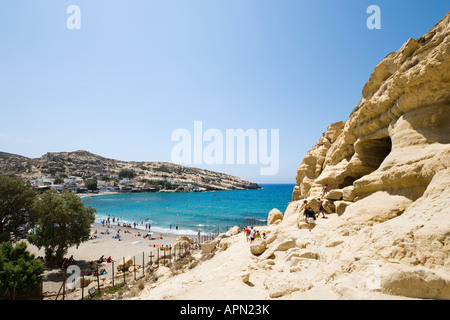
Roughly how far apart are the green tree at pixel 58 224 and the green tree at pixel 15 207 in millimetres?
4090

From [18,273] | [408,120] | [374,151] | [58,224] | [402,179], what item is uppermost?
[408,120]

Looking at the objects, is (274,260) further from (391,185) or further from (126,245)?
(126,245)

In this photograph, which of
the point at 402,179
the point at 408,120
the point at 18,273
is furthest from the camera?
the point at 18,273

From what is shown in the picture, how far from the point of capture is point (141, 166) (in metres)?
183

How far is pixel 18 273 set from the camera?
12.2 metres

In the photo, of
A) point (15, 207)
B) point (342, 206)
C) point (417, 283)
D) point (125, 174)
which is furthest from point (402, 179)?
point (125, 174)

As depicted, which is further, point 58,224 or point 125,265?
point 58,224

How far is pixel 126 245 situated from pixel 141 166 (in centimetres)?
16193

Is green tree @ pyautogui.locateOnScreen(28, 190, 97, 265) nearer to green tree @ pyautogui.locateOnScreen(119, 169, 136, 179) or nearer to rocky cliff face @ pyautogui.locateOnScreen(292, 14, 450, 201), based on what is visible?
rocky cliff face @ pyautogui.locateOnScreen(292, 14, 450, 201)

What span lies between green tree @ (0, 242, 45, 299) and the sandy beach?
3336 millimetres

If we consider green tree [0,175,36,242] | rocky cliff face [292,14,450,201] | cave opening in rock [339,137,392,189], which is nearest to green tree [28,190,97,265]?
green tree [0,175,36,242]

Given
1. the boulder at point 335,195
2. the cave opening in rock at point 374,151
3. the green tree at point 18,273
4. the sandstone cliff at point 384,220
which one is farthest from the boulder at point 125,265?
the cave opening in rock at point 374,151

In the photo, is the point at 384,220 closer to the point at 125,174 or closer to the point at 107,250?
the point at 107,250

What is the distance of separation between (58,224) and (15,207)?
23.3 feet
